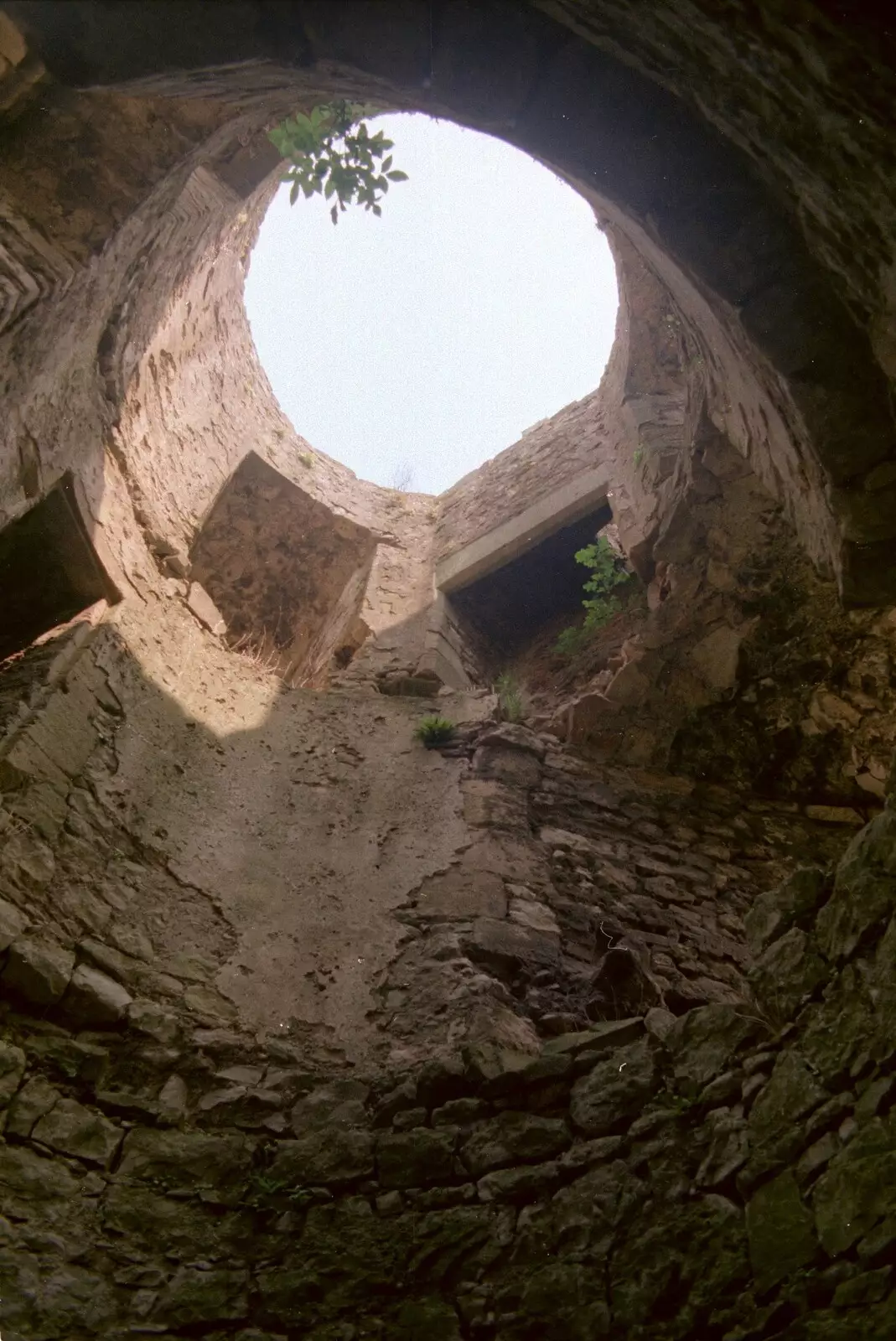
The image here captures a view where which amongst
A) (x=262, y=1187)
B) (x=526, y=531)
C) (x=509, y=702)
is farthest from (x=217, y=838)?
(x=526, y=531)

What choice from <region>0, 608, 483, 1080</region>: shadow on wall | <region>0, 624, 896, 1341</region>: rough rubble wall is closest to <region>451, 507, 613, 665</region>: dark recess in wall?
<region>0, 608, 483, 1080</region>: shadow on wall

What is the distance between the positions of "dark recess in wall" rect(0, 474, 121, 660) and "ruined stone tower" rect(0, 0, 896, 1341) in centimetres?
2

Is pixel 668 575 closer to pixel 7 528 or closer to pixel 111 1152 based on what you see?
pixel 7 528

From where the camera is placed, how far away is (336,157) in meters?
3.68

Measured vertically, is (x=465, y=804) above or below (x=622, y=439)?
→ below

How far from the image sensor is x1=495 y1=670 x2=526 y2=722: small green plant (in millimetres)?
5480

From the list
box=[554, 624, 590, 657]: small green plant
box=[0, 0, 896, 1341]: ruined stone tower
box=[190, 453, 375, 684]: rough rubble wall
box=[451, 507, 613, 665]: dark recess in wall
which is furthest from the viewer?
box=[451, 507, 613, 665]: dark recess in wall

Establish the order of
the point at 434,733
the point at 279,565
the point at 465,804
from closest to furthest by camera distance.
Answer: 1. the point at 465,804
2. the point at 434,733
3. the point at 279,565

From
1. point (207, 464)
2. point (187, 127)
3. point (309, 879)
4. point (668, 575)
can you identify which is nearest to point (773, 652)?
point (668, 575)

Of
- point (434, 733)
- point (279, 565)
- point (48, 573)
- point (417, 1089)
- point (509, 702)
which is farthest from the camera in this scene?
point (279, 565)

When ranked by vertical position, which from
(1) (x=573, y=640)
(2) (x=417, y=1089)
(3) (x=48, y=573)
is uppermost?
(1) (x=573, y=640)

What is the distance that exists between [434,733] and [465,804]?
701mm

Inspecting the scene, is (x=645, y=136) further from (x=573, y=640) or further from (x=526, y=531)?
(x=526, y=531)

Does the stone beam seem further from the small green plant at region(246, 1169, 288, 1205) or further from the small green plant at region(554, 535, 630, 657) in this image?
the small green plant at region(246, 1169, 288, 1205)
